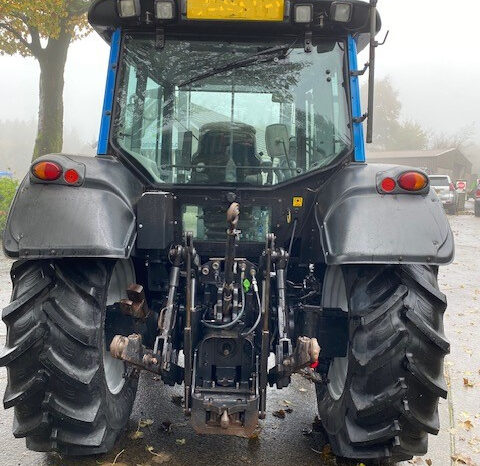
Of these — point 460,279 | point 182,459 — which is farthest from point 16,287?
point 460,279

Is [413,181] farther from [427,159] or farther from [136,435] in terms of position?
[427,159]

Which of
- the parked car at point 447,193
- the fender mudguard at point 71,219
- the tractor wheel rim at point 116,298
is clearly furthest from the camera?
the parked car at point 447,193

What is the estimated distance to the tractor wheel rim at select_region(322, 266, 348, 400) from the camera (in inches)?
125

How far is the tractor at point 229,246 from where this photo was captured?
2621 millimetres

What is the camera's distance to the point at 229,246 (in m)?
2.72

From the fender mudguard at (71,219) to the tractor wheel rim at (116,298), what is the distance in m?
0.38

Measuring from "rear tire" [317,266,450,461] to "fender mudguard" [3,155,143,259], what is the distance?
4.24ft

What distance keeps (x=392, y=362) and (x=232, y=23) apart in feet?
7.27

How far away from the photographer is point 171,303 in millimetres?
2869

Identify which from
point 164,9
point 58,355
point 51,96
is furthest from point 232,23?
point 51,96

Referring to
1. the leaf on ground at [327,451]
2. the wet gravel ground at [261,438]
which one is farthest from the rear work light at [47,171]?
the leaf on ground at [327,451]

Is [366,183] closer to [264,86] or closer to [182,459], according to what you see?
[264,86]

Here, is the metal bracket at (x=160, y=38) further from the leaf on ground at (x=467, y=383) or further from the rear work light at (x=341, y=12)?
the leaf on ground at (x=467, y=383)

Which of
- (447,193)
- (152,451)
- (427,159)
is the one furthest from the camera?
(427,159)
